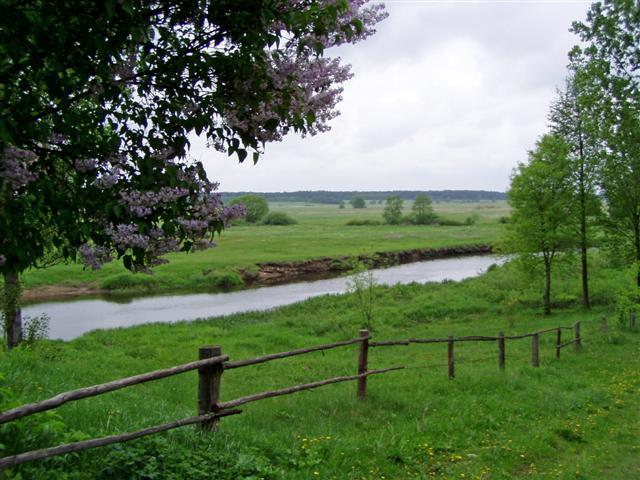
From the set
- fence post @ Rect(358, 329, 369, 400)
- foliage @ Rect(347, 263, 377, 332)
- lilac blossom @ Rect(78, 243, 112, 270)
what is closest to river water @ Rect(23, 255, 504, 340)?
foliage @ Rect(347, 263, 377, 332)

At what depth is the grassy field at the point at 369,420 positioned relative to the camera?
5.58 metres

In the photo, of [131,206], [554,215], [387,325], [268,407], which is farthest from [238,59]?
[554,215]

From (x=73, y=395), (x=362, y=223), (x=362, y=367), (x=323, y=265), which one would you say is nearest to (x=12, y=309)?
(x=362, y=367)

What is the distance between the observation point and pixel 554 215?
30453mm

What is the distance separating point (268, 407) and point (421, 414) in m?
2.62

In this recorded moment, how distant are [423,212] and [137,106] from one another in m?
131

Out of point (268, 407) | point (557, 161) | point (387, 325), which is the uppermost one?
point (557, 161)

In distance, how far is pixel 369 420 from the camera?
8.77m

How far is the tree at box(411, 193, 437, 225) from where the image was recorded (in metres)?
130

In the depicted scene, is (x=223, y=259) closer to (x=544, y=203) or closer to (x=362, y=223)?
(x=544, y=203)

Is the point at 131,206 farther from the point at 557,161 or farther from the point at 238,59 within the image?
the point at 557,161

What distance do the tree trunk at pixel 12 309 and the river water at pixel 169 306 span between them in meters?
12.0

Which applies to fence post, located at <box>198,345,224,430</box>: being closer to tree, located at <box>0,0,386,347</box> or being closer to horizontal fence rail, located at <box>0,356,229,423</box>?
horizontal fence rail, located at <box>0,356,229,423</box>

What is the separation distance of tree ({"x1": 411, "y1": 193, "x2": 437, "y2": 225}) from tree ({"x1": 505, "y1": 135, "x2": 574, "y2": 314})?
322 feet
